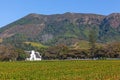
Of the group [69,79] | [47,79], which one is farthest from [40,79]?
[69,79]

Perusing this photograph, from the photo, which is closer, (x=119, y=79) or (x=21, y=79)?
(x=119, y=79)

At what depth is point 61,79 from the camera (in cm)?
3647

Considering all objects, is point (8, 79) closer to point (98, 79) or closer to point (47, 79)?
point (47, 79)

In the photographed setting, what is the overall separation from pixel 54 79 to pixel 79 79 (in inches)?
104

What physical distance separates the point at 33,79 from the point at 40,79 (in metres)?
0.85

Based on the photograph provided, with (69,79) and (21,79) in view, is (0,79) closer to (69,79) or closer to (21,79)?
(21,79)

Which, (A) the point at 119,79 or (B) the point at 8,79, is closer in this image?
(A) the point at 119,79

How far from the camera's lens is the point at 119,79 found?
3556cm

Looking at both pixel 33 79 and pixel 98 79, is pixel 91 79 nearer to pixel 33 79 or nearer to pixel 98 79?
pixel 98 79

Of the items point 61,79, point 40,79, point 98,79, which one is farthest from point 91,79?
point 40,79

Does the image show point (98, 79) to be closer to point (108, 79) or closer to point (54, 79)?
point (108, 79)

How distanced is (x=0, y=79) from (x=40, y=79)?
14.3ft

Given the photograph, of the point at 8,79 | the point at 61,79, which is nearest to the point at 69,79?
the point at 61,79

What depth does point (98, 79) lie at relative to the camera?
3634 cm
